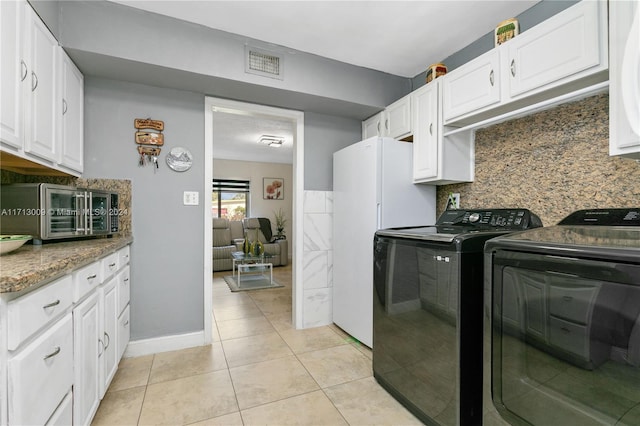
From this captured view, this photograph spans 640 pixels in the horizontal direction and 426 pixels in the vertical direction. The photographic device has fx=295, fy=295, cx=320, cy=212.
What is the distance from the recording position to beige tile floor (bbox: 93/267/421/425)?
63.6 inches

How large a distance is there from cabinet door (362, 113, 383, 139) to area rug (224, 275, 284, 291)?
2.63m

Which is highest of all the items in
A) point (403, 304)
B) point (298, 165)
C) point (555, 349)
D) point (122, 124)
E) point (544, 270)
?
point (122, 124)

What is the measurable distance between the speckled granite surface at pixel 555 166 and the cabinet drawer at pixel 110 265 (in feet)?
8.21

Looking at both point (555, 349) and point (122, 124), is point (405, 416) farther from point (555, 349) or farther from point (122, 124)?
point (122, 124)

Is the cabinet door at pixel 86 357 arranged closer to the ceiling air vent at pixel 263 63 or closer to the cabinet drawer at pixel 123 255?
the cabinet drawer at pixel 123 255

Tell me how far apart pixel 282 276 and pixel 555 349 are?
4.56 meters

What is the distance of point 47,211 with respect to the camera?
1553mm

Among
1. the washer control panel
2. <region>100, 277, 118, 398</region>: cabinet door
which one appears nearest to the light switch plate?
<region>100, 277, 118, 398</region>: cabinet door

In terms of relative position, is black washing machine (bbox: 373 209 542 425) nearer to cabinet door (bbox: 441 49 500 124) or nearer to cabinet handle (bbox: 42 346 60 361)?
cabinet door (bbox: 441 49 500 124)

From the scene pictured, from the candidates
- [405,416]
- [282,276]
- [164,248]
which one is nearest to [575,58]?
[405,416]

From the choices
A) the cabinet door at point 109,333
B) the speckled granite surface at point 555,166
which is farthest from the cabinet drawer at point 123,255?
the speckled granite surface at point 555,166

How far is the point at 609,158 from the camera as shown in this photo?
4.97 ft

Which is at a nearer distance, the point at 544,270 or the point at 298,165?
the point at 544,270

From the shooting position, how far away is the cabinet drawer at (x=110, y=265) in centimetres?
163
